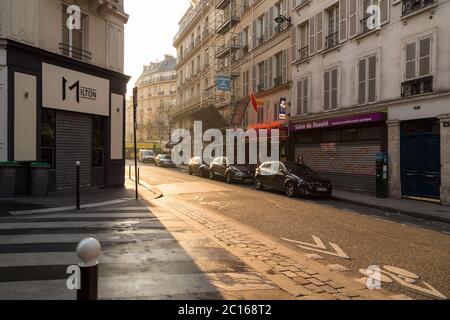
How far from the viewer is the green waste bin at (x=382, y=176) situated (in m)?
16.2

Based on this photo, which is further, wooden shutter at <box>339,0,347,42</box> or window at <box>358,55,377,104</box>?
wooden shutter at <box>339,0,347,42</box>

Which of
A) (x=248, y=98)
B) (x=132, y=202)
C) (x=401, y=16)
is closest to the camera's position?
(x=132, y=202)

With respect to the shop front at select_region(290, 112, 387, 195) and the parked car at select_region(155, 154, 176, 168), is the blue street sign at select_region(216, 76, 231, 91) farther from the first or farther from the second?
the parked car at select_region(155, 154, 176, 168)

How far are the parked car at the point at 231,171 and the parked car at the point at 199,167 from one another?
5.67ft

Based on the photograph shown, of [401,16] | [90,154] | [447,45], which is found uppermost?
[401,16]

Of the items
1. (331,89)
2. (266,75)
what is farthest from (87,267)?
(266,75)

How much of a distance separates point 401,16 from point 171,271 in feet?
48.2

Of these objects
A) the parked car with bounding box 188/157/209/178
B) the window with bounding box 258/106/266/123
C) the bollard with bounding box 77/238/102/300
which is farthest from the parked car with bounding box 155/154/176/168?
the bollard with bounding box 77/238/102/300

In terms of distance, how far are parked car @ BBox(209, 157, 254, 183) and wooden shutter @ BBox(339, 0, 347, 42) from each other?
8293mm

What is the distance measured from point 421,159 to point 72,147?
13.0 metres

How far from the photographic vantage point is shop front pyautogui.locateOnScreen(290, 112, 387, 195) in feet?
57.4

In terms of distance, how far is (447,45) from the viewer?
13961 mm

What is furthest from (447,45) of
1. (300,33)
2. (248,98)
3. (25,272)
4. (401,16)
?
(248,98)
